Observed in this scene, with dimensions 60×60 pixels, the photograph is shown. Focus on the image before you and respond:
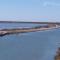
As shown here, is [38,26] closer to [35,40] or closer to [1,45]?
[35,40]

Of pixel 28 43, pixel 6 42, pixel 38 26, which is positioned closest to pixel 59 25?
pixel 38 26

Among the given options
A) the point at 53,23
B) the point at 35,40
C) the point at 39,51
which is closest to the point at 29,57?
the point at 39,51

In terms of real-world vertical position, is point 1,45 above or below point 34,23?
below

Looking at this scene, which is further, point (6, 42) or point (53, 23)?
point (6, 42)

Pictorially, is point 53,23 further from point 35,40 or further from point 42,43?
point 35,40

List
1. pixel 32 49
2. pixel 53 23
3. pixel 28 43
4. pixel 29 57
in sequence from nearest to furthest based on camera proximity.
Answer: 1. pixel 53 23
2. pixel 29 57
3. pixel 32 49
4. pixel 28 43

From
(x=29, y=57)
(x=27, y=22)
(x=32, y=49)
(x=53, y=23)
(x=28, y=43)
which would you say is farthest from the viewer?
(x=28, y=43)
